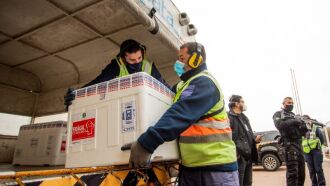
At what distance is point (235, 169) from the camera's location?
1.89 metres

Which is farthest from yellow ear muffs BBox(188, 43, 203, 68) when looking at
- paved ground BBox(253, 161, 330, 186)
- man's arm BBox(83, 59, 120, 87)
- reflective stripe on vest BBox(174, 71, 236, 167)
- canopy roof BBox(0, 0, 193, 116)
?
paved ground BBox(253, 161, 330, 186)

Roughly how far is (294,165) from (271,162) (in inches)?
280

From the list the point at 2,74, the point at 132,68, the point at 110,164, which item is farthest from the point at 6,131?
the point at 110,164

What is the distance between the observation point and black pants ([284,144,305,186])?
490 cm

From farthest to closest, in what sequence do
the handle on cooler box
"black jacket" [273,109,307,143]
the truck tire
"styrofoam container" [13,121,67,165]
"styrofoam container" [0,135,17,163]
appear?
the truck tire → "black jacket" [273,109,307,143] → "styrofoam container" [0,135,17,163] → "styrofoam container" [13,121,67,165] → the handle on cooler box

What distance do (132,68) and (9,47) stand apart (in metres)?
2.26

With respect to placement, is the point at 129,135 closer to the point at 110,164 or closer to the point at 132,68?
the point at 110,164

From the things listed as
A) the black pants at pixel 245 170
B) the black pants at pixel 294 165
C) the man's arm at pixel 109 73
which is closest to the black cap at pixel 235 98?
the black pants at pixel 245 170

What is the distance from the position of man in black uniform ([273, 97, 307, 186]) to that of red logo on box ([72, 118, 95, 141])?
4363 mm

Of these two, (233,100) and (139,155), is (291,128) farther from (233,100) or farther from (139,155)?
(139,155)

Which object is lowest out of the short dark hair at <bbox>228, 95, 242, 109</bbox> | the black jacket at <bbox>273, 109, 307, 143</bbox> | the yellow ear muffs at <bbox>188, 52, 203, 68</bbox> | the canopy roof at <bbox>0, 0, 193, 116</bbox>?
the black jacket at <bbox>273, 109, 307, 143</bbox>

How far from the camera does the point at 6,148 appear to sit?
14.9ft

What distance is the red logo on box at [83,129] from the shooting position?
1.85m

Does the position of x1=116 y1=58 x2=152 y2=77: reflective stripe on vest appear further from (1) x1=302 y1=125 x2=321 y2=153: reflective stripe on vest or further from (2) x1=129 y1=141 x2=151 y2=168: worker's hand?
(1) x1=302 y1=125 x2=321 y2=153: reflective stripe on vest
